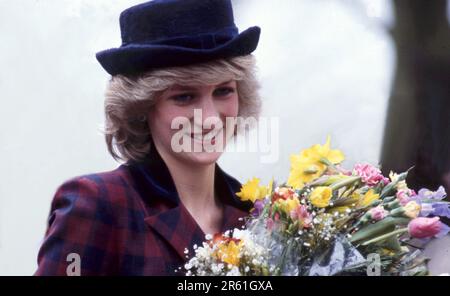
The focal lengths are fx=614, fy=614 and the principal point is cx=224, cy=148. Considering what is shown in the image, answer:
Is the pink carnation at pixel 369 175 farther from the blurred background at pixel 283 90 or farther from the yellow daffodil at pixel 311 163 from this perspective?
the blurred background at pixel 283 90

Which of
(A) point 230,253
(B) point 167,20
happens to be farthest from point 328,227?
(B) point 167,20

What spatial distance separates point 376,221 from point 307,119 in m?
0.39

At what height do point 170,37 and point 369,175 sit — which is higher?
point 170,37

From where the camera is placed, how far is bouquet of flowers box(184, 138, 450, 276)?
127 cm

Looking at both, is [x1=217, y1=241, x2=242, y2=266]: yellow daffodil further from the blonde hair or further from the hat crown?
the hat crown

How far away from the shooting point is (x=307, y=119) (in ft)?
5.42

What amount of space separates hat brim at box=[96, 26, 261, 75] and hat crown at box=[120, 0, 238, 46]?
0.13 feet

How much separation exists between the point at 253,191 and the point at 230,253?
0.31 metres

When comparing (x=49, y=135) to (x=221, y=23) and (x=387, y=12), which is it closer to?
(x=221, y=23)

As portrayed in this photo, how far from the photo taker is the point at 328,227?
1.29 meters

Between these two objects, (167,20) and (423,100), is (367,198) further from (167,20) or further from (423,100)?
(167,20)

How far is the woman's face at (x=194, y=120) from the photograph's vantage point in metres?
1.50

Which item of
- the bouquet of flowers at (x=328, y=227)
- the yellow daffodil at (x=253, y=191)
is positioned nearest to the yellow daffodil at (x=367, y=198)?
the bouquet of flowers at (x=328, y=227)

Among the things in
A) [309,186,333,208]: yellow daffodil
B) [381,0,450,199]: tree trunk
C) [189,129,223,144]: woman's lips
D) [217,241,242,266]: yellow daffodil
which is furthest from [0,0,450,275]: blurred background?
[217,241,242,266]: yellow daffodil
